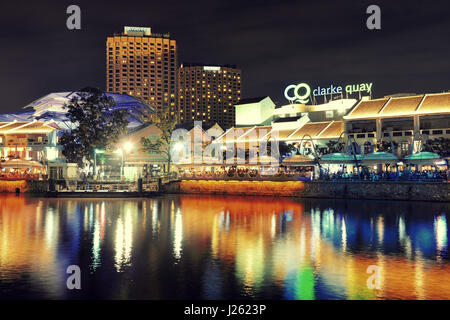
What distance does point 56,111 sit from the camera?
113 metres

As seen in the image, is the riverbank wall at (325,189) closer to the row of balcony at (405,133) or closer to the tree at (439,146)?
the tree at (439,146)

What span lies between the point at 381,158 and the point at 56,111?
74934mm

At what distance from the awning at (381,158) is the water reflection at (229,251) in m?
8.33

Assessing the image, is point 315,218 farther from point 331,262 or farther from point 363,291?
point 363,291

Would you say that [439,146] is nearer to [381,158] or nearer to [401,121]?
[401,121]

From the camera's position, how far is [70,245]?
3469 centimetres

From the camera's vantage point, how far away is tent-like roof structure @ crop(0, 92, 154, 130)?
357ft

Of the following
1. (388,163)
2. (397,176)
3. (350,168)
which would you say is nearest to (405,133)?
(350,168)
